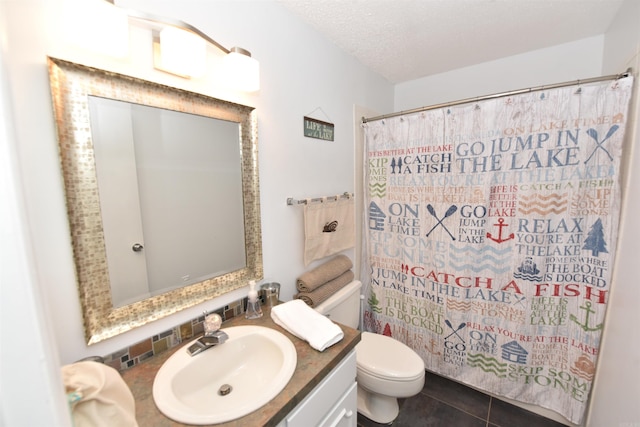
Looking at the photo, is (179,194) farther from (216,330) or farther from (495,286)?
(495,286)

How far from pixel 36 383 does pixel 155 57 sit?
3.29ft

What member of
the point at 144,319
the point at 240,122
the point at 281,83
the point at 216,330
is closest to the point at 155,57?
the point at 240,122

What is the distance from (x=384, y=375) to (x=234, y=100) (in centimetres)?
158

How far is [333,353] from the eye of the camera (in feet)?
3.14

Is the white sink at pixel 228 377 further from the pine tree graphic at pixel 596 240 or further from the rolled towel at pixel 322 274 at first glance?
the pine tree graphic at pixel 596 240

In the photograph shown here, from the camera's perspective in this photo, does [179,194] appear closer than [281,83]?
Yes

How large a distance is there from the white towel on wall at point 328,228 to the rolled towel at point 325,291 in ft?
0.56

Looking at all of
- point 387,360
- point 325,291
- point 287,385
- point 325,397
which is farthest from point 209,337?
point 387,360

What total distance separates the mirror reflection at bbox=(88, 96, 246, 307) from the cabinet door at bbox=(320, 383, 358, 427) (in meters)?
0.71

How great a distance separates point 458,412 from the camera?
1.62 meters

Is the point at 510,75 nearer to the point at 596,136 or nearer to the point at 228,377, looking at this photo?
the point at 596,136

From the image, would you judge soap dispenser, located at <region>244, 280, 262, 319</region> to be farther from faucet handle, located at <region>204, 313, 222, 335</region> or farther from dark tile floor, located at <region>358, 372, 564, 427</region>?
dark tile floor, located at <region>358, 372, 564, 427</region>

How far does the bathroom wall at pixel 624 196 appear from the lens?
1.06 m

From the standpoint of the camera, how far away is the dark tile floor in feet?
5.08
